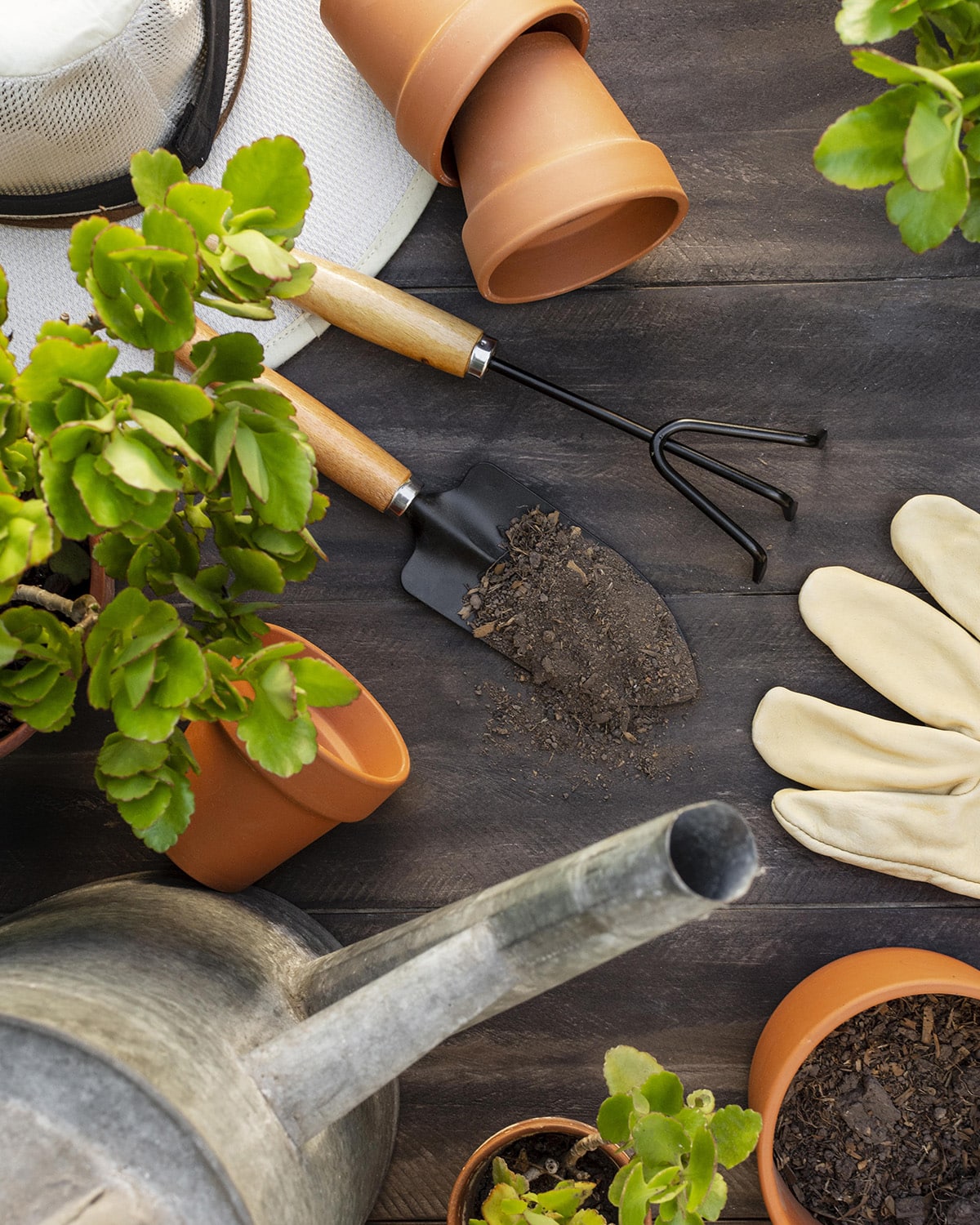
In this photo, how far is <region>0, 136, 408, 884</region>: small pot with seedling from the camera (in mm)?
385

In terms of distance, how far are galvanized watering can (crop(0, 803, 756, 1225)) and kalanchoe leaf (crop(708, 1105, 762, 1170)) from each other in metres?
0.18

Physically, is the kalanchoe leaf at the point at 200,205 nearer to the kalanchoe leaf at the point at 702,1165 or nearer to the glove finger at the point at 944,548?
the kalanchoe leaf at the point at 702,1165

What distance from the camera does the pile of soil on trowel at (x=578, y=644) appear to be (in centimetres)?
82

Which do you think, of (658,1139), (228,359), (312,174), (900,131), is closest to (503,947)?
(658,1139)

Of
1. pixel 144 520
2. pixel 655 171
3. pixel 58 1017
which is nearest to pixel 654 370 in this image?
pixel 655 171

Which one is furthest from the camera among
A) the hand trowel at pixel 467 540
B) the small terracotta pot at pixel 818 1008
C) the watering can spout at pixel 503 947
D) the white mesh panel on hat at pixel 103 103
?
the hand trowel at pixel 467 540

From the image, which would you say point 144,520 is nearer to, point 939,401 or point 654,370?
point 654,370

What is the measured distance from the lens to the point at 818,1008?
2.42ft

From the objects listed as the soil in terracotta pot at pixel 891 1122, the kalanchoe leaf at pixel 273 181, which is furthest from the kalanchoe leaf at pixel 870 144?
the soil in terracotta pot at pixel 891 1122

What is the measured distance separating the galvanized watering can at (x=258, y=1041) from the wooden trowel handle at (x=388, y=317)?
471mm

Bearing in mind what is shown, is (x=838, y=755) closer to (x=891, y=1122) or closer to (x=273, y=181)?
(x=891, y=1122)

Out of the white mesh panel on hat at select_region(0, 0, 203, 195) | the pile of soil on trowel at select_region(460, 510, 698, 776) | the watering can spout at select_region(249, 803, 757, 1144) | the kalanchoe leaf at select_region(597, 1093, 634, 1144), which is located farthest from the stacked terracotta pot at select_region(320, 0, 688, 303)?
the kalanchoe leaf at select_region(597, 1093, 634, 1144)

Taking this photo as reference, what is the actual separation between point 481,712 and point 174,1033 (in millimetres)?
394

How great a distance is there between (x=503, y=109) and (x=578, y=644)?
426 millimetres
